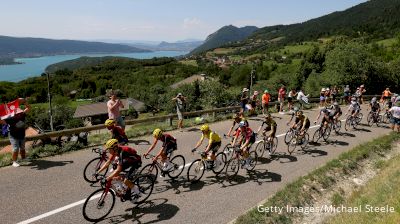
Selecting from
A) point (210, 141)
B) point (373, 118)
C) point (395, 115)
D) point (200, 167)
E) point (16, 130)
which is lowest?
point (373, 118)

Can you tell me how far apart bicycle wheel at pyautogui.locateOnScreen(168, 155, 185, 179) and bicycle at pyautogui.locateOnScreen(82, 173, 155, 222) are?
149 cm

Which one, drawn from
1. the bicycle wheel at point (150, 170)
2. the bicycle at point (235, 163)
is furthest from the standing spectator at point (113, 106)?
the bicycle at point (235, 163)

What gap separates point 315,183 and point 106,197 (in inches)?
274

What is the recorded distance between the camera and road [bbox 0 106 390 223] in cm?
790

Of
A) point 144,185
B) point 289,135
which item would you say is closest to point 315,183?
point 289,135

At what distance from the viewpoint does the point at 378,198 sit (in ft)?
31.0

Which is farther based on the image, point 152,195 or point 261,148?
point 261,148

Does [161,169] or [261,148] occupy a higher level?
[161,169]

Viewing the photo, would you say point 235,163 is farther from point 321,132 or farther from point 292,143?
point 321,132

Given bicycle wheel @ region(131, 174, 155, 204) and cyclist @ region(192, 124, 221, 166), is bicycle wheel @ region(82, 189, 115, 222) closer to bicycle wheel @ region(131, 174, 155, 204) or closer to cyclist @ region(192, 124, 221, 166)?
bicycle wheel @ region(131, 174, 155, 204)

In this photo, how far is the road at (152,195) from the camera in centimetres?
790

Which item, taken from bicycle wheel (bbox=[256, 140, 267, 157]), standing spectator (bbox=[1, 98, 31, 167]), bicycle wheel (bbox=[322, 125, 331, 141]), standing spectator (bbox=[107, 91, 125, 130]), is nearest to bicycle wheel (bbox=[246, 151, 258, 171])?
bicycle wheel (bbox=[256, 140, 267, 157])

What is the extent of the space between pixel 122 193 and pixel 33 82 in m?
164

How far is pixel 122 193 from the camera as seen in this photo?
8180mm
